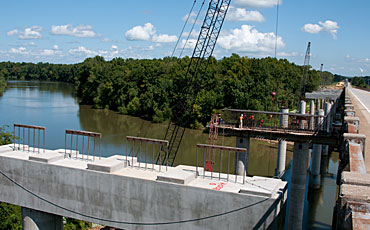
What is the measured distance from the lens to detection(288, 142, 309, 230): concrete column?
85.5 ft

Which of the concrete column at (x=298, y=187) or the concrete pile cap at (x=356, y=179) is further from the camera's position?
the concrete column at (x=298, y=187)

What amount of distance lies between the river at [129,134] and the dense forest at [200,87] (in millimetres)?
3795

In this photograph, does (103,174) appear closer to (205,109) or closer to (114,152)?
(114,152)

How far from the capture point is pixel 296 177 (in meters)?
26.8

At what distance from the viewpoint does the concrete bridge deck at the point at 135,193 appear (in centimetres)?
1369

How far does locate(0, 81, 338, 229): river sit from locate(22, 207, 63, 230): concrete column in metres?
18.8

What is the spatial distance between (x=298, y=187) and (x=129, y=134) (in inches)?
1449

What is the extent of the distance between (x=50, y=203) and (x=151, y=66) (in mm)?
75695

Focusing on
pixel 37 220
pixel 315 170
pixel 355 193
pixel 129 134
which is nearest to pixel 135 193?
pixel 37 220

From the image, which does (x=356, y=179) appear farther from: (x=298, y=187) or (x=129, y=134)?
(x=129, y=134)

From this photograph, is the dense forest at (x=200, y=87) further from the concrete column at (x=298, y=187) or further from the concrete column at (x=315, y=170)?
the concrete column at (x=298, y=187)

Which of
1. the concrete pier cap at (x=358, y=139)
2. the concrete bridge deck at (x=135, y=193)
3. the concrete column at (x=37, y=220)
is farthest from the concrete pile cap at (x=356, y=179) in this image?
the concrete column at (x=37, y=220)

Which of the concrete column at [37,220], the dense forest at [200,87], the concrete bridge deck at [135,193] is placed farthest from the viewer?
the dense forest at [200,87]

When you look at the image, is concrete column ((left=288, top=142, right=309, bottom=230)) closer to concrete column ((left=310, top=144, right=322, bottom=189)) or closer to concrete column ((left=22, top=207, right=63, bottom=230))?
concrete column ((left=310, top=144, right=322, bottom=189))
